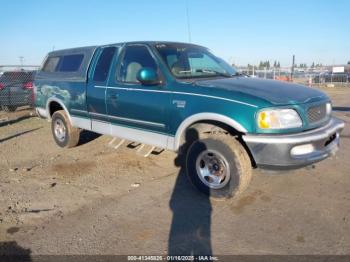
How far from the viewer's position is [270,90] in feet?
13.2

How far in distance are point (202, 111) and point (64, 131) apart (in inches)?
151

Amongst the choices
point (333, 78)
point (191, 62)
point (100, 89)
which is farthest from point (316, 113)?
point (333, 78)

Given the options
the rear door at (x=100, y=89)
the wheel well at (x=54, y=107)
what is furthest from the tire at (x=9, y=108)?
the rear door at (x=100, y=89)

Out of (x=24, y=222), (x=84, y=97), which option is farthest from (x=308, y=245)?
(x=84, y=97)

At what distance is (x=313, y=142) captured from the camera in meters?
3.74

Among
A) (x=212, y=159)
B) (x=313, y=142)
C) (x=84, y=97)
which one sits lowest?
(x=212, y=159)

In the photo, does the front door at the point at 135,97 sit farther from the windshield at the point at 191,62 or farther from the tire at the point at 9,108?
the tire at the point at 9,108

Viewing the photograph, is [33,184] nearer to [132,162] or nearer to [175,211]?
[132,162]

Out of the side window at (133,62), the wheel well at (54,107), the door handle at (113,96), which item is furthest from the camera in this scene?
the wheel well at (54,107)

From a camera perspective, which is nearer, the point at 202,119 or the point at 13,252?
the point at 13,252

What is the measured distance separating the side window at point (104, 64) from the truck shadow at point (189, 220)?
193 cm

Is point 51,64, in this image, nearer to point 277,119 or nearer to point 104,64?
point 104,64

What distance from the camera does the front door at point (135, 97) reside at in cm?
456

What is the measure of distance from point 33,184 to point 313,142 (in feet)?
12.6
